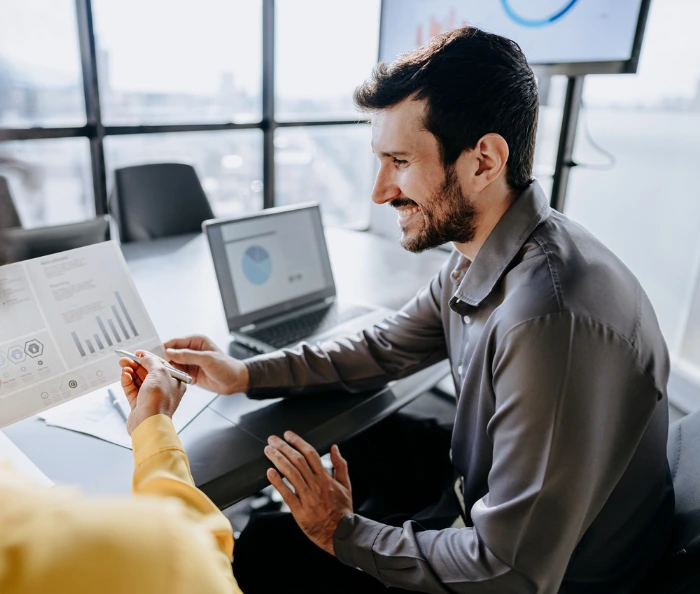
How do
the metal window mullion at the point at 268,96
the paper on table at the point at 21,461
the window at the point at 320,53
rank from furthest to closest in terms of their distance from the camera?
1. the window at the point at 320,53
2. the metal window mullion at the point at 268,96
3. the paper on table at the point at 21,461

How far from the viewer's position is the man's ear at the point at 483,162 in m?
0.98

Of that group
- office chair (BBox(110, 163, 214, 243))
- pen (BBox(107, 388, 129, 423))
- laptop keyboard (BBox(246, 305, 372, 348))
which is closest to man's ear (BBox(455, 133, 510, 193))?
laptop keyboard (BBox(246, 305, 372, 348))

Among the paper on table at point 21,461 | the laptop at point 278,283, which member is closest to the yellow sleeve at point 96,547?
the paper on table at point 21,461

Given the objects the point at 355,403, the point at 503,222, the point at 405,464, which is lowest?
the point at 405,464

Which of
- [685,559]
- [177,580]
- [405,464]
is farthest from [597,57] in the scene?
[177,580]

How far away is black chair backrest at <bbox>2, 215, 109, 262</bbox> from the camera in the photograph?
1167 millimetres

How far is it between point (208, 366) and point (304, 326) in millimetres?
412

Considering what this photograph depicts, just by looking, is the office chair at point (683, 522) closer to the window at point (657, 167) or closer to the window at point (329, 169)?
the window at point (657, 167)

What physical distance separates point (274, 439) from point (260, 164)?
285 cm

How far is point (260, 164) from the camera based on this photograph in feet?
11.7

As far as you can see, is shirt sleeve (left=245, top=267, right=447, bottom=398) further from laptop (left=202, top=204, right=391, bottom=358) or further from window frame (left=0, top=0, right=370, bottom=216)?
window frame (left=0, top=0, right=370, bottom=216)

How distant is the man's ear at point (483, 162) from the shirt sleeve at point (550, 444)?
0.33m

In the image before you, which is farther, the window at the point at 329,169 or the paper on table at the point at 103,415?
the window at the point at 329,169

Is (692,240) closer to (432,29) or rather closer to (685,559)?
(432,29)
